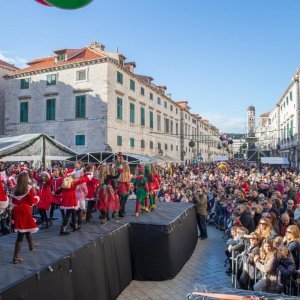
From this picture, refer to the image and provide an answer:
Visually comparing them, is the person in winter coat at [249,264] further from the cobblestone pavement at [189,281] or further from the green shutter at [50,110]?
the green shutter at [50,110]

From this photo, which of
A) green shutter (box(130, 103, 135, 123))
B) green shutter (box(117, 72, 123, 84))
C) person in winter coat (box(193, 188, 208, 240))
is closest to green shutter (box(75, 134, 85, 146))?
green shutter (box(130, 103, 135, 123))

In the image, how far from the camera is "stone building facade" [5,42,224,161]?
28047mm

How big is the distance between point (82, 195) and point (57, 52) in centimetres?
2602

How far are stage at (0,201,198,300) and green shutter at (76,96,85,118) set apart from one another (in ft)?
68.0

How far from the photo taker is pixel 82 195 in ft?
26.0

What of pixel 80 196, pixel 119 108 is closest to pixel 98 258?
pixel 80 196

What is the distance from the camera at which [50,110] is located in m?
30.1

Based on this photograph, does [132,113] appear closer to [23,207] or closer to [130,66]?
[130,66]

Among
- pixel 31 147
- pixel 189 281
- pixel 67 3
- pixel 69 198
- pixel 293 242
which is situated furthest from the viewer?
pixel 31 147

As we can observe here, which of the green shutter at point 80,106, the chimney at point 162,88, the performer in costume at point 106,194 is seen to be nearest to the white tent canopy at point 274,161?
the green shutter at point 80,106

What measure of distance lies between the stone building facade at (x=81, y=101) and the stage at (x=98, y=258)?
65.2 ft

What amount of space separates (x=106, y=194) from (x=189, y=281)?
2.97 metres

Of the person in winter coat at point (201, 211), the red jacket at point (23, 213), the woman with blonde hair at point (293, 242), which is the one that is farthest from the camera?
the person in winter coat at point (201, 211)

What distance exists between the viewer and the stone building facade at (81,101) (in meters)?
28.0
